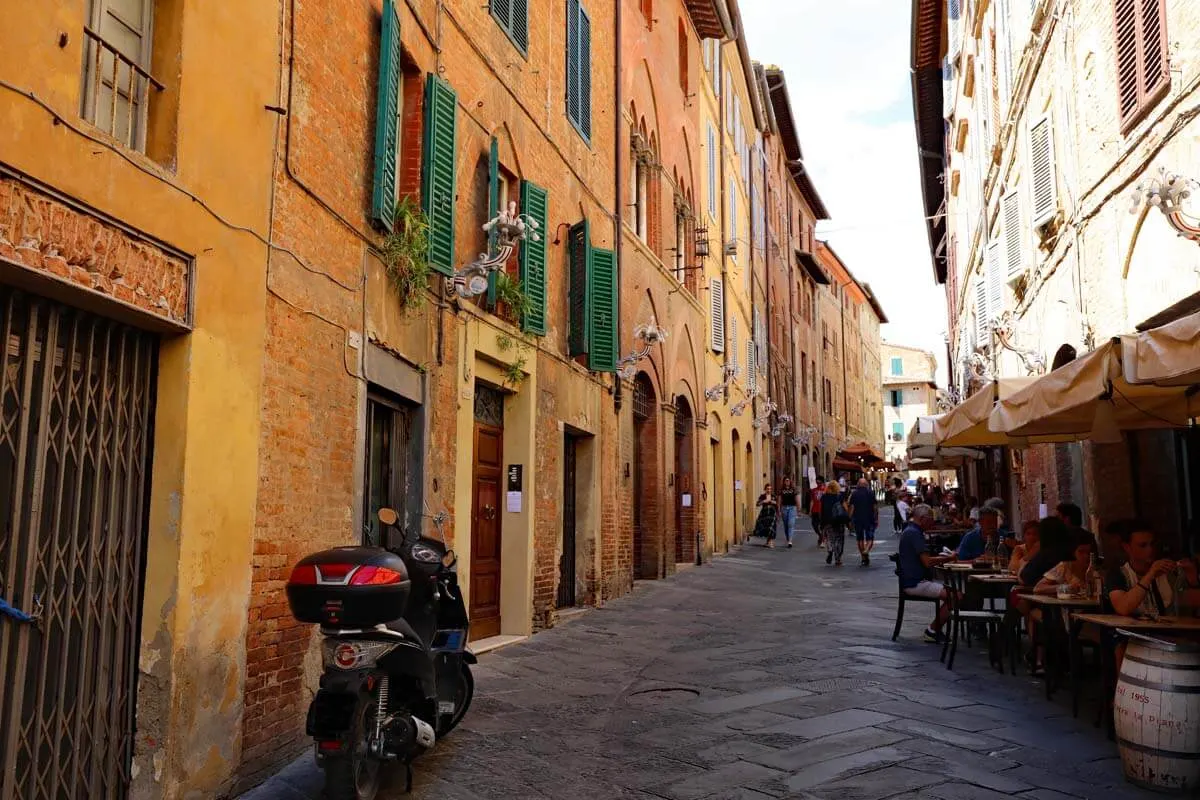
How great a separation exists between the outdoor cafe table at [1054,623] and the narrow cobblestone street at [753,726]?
0.16 meters

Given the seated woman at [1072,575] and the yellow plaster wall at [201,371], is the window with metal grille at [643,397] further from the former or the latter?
the yellow plaster wall at [201,371]

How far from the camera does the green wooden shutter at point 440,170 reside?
7.97 m

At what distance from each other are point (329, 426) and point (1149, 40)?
283 inches

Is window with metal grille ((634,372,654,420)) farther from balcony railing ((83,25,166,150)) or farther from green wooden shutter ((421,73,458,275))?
balcony railing ((83,25,166,150))

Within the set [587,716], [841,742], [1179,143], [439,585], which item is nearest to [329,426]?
[439,585]

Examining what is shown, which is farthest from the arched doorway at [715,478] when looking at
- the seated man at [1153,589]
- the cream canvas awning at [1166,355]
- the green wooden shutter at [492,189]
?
the cream canvas awning at [1166,355]

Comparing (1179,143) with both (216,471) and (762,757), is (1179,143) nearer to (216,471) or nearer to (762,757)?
(762,757)

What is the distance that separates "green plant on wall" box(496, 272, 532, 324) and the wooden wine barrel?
6522 mm

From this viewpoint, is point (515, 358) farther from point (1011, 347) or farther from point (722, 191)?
point (722, 191)

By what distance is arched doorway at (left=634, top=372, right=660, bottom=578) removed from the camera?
52.7 feet

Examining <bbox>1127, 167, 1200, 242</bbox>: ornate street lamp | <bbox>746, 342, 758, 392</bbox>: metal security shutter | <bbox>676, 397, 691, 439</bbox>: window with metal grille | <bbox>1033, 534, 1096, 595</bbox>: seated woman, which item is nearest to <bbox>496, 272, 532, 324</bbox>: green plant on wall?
<bbox>1033, 534, 1096, 595</bbox>: seated woman

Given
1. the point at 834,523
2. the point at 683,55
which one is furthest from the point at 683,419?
the point at 683,55

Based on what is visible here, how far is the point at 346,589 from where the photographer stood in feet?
14.8

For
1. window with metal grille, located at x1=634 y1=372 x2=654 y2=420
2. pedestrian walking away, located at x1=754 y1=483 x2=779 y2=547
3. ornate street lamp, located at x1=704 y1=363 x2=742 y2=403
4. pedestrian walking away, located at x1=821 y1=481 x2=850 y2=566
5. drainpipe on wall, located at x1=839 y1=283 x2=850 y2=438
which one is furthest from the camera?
drainpipe on wall, located at x1=839 y1=283 x2=850 y2=438
